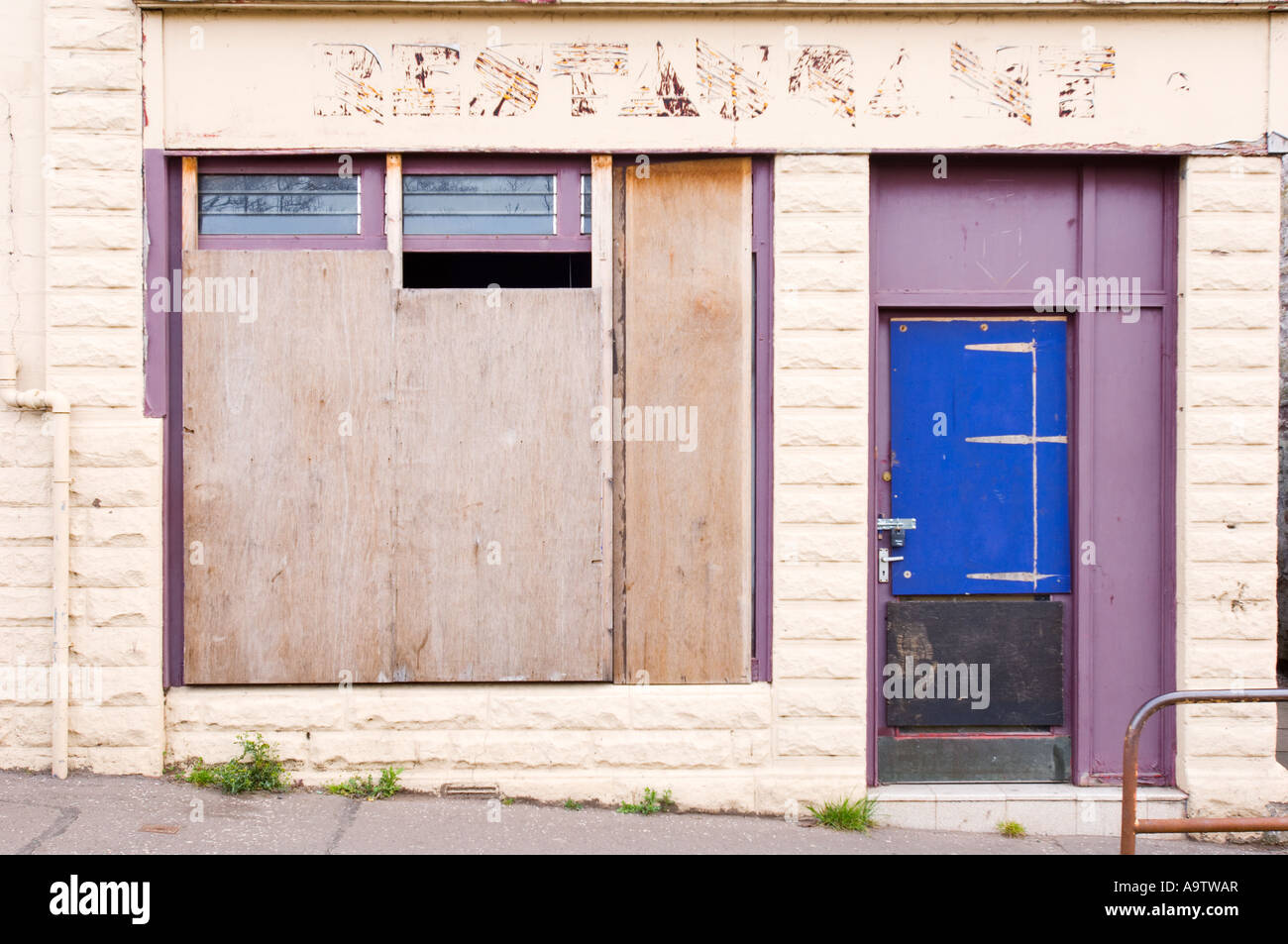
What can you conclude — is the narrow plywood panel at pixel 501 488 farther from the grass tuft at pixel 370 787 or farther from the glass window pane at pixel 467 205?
the grass tuft at pixel 370 787

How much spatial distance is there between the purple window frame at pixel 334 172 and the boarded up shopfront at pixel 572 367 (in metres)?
0.02

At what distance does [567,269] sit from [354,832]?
3079mm

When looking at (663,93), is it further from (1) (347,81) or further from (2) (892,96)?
(1) (347,81)

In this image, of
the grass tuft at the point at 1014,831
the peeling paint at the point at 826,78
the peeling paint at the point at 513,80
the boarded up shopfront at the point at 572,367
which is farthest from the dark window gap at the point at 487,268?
the grass tuft at the point at 1014,831

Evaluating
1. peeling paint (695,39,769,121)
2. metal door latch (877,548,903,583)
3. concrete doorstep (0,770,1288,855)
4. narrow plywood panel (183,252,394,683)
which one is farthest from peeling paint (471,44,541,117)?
concrete doorstep (0,770,1288,855)

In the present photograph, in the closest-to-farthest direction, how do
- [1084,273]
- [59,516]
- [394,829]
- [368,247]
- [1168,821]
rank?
[1168,821], [394,829], [59,516], [368,247], [1084,273]

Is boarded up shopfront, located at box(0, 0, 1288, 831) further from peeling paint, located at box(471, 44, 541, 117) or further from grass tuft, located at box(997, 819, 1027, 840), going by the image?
grass tuft, located at box(997, 819, 1027, 840)

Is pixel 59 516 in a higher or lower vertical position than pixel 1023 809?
higher

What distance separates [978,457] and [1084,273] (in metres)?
1.15

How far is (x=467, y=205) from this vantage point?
17.6ft

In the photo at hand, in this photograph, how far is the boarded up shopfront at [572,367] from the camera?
523cm

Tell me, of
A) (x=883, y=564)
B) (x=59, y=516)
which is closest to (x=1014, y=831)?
(x=883, y=564)

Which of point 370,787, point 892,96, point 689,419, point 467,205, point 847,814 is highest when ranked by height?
point 892,96

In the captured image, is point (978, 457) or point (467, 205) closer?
point (467, 205)
